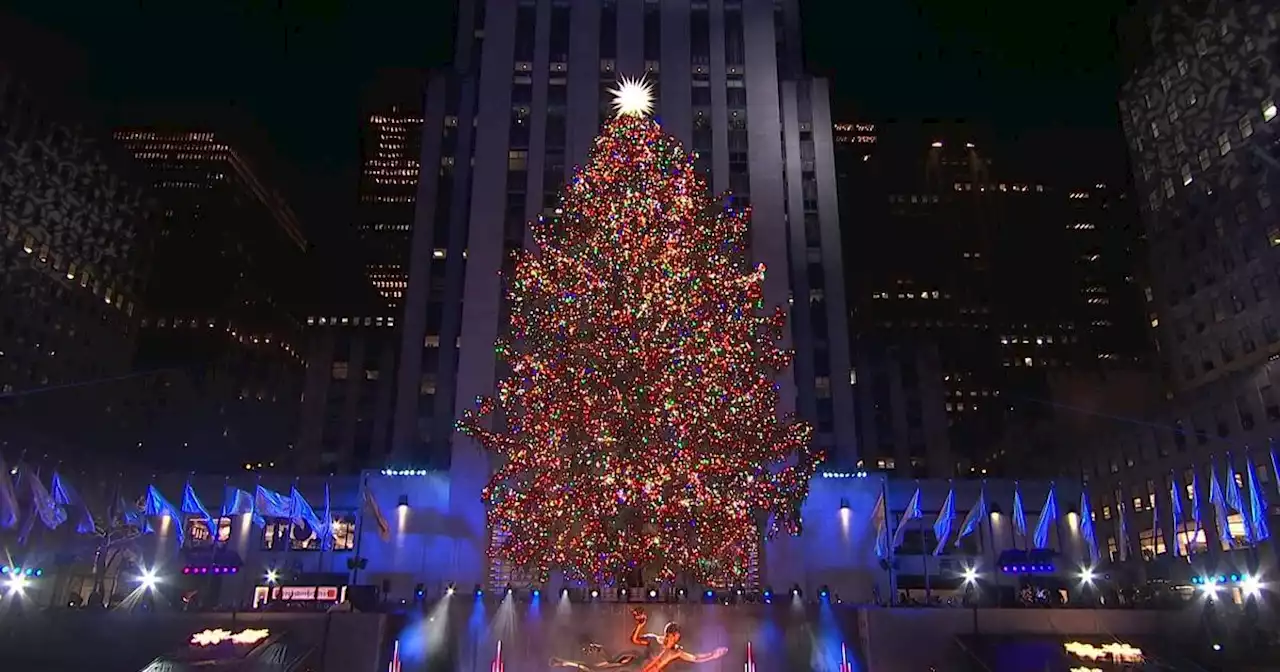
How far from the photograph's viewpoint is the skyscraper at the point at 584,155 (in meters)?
43.1

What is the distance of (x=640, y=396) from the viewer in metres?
22.6

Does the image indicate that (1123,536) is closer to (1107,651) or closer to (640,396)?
(1107,651)

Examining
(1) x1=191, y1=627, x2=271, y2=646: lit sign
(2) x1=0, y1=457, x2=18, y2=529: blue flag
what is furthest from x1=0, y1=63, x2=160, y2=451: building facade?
(1) x1=191, y1=627, x2=271, y2=646: lit sign

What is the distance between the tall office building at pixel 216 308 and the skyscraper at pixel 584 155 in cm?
3461

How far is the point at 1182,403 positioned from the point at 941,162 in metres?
86.9

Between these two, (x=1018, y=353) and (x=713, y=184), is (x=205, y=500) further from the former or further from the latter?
(x=1018, y=353)

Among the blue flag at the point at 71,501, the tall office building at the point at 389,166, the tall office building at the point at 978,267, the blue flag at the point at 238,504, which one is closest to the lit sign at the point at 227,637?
the blue flag at the point at 238,504

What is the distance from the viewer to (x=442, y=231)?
160 ft

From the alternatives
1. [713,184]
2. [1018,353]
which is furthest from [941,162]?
[713,184]

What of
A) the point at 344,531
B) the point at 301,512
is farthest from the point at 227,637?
the point at 344,531

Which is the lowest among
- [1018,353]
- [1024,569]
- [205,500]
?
[1024,569]

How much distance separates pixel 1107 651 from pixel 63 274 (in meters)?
61.5

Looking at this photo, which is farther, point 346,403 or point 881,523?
point 346,403

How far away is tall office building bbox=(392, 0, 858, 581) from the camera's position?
43031mm
